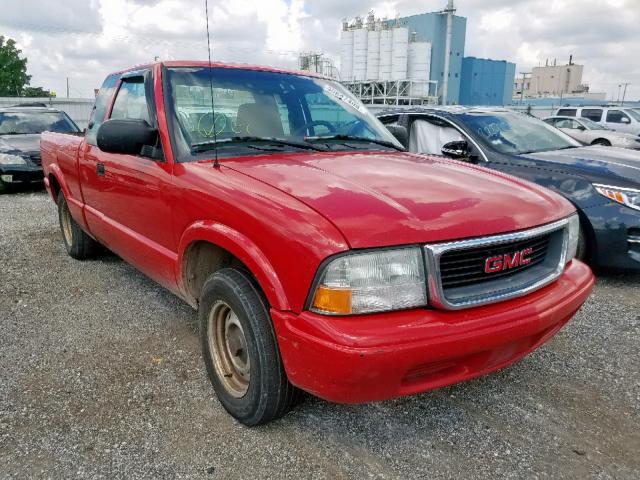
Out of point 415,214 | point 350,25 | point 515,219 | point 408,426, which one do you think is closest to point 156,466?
point 408,426

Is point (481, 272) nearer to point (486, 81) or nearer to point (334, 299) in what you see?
point (334, 299)

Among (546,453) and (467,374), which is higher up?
(467,374)

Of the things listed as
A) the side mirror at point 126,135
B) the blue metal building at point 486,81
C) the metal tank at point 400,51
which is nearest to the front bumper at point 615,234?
the side mirror at point 126,135

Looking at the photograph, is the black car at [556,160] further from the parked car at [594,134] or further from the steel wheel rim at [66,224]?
the parked car at [594,134]

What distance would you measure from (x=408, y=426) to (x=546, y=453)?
612 mm

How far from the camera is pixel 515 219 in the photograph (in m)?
2.17

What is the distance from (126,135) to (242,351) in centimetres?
132

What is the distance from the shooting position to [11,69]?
37781 mm

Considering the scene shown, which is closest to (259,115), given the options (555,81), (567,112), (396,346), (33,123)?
(396,346)

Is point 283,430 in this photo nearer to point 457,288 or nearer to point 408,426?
point 408,426

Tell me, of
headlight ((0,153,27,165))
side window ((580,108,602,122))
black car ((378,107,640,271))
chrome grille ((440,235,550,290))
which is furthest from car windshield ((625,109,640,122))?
chrome grille ((440,235,550,290))

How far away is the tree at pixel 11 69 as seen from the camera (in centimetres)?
3734

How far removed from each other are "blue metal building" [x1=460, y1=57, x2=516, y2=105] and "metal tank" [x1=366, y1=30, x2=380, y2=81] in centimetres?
995

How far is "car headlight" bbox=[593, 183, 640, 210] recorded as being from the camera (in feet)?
13.8
